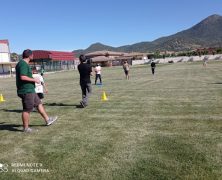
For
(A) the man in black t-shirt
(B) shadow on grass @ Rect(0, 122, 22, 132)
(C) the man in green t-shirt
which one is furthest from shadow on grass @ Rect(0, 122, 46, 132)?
(A) the man in black t-shirt

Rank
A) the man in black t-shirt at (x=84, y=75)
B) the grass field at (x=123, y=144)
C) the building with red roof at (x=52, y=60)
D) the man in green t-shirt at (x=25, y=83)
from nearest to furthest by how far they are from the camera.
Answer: the grass field at (x=123, y=144) < the man in green t-shirt at (x=25, y=83) < the man in black t-shirt at (x=84, y=75) < the building with red roof at (x=52, y=60)

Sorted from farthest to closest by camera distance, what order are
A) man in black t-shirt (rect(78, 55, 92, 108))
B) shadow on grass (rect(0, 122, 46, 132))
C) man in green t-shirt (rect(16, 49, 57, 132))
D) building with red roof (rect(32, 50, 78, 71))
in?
building with red roof (rect(32, 50, 78, 71)) → man in black t-shirt (rect(78, 55, 92, 108)) → shadow on grass (rect(0, 122, 46, 132)) → man in green t-shirt (rect(16, 49, 57, 132))

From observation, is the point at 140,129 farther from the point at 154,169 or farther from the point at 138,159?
the point at 154,169

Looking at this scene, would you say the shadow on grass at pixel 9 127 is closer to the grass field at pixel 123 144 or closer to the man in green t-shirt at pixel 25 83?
the grass field at pixel 123 144

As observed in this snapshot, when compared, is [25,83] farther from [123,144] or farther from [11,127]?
[123,144]

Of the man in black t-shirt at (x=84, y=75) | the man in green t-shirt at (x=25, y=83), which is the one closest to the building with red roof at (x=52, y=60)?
the man in black t-shirt at (x=84, y=75)

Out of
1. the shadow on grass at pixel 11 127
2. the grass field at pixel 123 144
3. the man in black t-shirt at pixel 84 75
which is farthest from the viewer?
the man in black t-shirt at pixel 84 75

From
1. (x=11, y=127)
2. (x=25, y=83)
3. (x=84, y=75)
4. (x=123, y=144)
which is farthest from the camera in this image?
(x=84, y=75)

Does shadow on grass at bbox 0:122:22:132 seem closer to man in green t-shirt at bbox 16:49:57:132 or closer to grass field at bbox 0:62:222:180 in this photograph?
grass field at bbox 0:62:222:180

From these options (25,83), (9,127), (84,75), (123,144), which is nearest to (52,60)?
(84,75)

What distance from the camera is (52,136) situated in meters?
7.73

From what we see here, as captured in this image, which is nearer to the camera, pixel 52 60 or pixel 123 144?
pixel 123 144

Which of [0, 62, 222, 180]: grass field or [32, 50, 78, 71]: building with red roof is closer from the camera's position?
[0, 62, 222, 180]: grass field

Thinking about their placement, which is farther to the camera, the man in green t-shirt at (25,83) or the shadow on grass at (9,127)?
the shadow on grass at (9,127)
